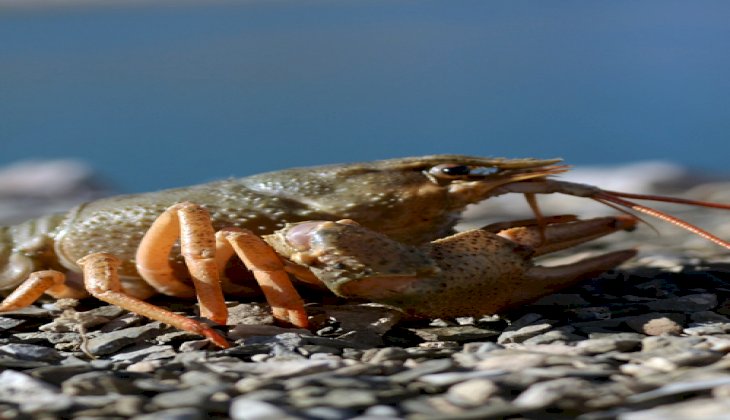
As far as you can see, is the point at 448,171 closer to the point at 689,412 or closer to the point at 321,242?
the point at 321,242

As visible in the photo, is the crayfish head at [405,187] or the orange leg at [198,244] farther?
the crayfish head at [405,187]

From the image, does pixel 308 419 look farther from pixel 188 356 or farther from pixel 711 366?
pixel 711 366

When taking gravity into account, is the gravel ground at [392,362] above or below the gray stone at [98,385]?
above

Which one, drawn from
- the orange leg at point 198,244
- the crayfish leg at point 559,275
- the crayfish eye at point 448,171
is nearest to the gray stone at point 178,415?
the orange leg at point 198,244

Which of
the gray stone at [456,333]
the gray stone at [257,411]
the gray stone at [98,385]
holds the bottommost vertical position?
the gray stone at [98,385]

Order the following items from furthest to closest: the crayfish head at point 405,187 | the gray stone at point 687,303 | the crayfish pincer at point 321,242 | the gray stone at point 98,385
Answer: the crayfish head at point 405,187
the gray stone at point 687,303
the crayfish pincer at point 321,242
the gray stone at point 98,385

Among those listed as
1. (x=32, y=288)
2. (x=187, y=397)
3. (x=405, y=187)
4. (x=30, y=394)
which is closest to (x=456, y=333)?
(x=405, y=187)

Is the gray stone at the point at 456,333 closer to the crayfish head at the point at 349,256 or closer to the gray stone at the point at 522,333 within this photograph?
the gray stone at the point at 522,333
